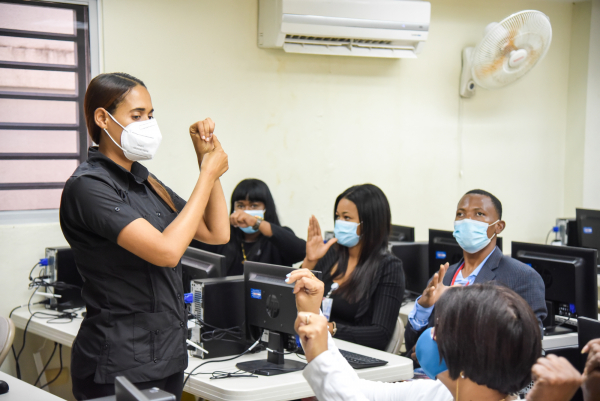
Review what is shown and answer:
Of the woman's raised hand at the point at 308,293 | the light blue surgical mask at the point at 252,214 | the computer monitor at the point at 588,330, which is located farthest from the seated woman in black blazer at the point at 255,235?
the woman's raised hand at the point at 308,293

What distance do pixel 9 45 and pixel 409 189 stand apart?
2.93 meters

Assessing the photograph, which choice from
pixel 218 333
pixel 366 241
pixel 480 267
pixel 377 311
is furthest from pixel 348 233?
pixel 218 333

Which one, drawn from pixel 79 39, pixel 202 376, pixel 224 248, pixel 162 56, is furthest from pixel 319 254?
pixel 79 39

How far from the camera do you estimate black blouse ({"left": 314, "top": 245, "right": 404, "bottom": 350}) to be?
268 centimetres

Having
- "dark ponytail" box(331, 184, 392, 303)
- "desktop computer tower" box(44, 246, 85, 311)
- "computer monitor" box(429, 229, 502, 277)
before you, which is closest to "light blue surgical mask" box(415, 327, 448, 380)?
"dark ponytail" box(331, 184, 392, 303)

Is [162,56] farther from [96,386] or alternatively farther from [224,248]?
[96,386]

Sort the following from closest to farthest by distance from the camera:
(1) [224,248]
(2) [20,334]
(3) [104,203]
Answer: (3) [104,203]
(2) [20,334]
(1) [224,248]

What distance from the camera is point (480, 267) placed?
2.62 meters

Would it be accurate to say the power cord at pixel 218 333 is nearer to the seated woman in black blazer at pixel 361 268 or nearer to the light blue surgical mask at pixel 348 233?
the seated woman in black blazer at pixel 361 268

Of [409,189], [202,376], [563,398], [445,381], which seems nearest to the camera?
[563,398]

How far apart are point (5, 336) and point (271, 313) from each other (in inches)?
38.3

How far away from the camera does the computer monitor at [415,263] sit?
369 cm

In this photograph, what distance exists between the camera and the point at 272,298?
89.6 inches

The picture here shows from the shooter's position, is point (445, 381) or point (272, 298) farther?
point (272, 298)
